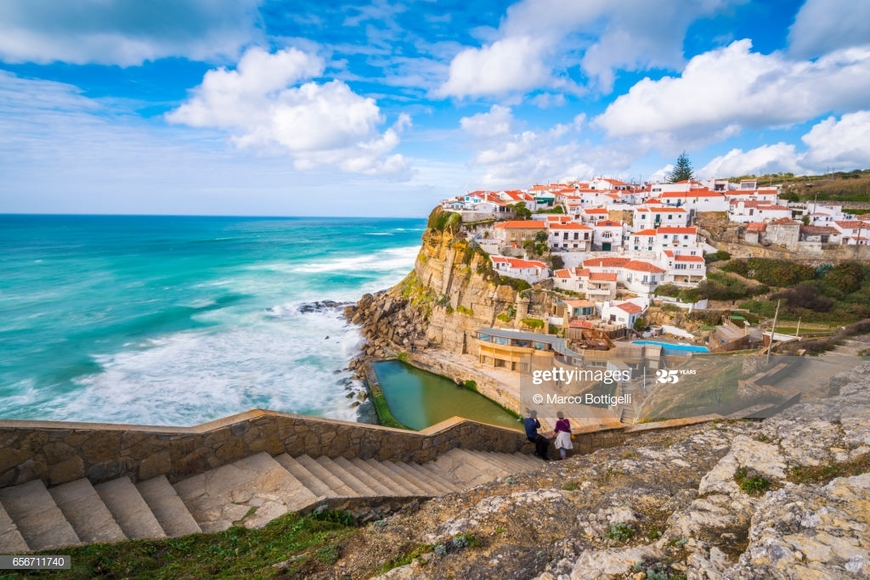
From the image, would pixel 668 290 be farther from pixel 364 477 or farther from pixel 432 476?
pixel 364 477

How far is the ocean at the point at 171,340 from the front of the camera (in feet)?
66.6

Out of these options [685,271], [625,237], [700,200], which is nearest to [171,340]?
[685,271]

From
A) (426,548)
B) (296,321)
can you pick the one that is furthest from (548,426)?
(296,321)

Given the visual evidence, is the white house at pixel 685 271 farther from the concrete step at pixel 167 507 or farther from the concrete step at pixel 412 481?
the concrete step at pixel 167 507

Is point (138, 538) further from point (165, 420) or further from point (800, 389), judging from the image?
point (165, 420)

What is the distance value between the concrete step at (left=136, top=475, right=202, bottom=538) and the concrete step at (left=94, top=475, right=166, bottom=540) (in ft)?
0.39

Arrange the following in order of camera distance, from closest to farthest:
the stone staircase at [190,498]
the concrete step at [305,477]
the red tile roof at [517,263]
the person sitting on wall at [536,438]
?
the stone staircase at [190,498] → the concrete step at [305,477] → the person sitting on wall at [536,438] → the red tile roof at [517,263]

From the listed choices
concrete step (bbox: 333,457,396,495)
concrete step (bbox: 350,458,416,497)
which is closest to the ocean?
concrete step (bbox: 350,458,416,497)

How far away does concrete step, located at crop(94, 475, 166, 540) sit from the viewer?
4.26m

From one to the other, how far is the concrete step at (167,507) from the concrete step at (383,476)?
2465mm

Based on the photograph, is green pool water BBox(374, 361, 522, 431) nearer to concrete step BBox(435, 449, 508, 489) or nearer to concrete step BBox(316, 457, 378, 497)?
concrete step BBox(435, 449, 508, 489)

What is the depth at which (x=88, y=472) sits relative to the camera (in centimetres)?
488

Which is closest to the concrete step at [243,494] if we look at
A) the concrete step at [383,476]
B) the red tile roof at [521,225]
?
the concrete step at [383,476]

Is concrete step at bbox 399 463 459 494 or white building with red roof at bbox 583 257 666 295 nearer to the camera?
concrete step at bbox 399 463 459 494
